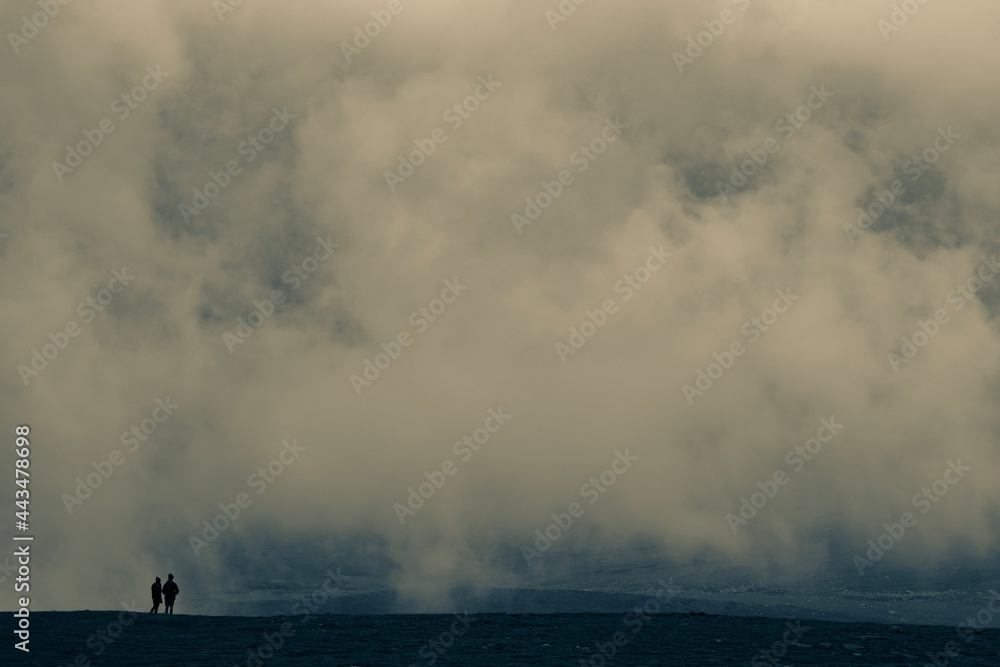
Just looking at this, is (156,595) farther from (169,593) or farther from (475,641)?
(475,641)

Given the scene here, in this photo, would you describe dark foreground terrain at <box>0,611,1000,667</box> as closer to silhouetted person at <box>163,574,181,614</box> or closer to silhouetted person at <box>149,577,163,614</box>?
silhouetted person at <box>149,577,163,614</box>

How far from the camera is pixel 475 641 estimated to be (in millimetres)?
41750

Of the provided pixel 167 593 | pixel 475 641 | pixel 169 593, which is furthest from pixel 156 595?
pixel 475 641

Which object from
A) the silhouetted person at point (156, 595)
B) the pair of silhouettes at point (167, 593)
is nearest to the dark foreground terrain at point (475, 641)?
the silhouetted person at point (156, 595)

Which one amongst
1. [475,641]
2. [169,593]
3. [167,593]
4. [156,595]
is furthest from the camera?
[156,595]

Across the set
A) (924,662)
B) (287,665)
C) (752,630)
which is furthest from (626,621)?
(287,665)

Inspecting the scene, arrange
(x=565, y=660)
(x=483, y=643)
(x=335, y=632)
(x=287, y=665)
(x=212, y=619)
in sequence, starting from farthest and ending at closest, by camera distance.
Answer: (x=212, y=619), (x=335, y=632), (x=483, y=643), (x=565, y=660), (x=287, y=665)

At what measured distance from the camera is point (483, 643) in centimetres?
4138

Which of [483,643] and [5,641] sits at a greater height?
[5,641]

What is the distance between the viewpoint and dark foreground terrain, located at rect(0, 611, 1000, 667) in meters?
36.5

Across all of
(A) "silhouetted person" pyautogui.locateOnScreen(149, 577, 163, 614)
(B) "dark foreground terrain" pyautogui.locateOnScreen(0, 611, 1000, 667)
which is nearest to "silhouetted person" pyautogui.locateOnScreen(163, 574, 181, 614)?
(A) "silhouetted person" pyautogui.locateOnScreen(149, 577, 163, 614)

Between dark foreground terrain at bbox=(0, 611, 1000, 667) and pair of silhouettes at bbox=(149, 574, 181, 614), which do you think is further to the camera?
pair of silhouettes at bbox=(149, 574, 181, 614)

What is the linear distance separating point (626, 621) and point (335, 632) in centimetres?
1577

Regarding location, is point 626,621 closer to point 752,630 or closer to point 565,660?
point 752,630
